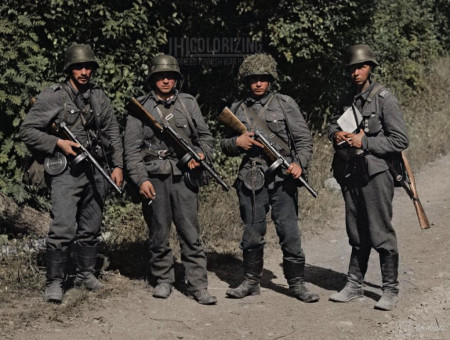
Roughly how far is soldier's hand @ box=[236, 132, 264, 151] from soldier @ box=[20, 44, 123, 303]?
1.11 m

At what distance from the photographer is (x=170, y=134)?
615cm

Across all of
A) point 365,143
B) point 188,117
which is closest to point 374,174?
point 365,143

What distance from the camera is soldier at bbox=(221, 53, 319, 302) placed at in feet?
20.5

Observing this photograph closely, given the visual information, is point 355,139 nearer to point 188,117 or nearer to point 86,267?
point 188,117

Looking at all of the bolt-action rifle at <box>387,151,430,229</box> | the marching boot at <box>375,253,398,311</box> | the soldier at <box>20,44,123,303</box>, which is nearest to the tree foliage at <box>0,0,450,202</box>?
the soldier at <box>20,44,123,303</box>

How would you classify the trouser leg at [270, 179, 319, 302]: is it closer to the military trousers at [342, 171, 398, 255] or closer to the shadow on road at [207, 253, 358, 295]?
the shadow on road at [207, 253, 358, 295]

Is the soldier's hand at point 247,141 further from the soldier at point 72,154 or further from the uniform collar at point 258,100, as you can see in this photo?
the soldier at point 72,154

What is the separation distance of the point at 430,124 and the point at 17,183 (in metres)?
8.10

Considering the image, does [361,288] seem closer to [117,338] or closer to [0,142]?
[117,338]

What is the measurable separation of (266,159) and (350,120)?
81 cm

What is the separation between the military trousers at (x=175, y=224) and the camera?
6.27 metres

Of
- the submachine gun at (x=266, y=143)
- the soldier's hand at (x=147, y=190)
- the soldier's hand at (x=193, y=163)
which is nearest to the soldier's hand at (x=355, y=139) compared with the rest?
the submachine gun at (x=266, y=143)

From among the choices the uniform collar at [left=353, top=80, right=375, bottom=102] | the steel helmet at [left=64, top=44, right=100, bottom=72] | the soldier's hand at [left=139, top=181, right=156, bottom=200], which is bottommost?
the soldier's hand at [left=139, top=181, right=156, bottom=200]

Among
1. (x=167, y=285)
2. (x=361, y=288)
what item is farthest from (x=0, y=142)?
(x=361, y=288)
